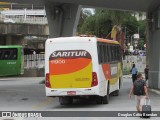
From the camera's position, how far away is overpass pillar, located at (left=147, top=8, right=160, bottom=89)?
34344 mm

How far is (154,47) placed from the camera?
35656 mm

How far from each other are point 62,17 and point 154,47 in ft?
34.2

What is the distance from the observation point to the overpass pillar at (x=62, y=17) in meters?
Result: 42.2

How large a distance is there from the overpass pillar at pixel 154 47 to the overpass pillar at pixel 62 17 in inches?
302

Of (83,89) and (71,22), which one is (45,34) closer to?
(71,22)

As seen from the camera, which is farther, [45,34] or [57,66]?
[45,34]

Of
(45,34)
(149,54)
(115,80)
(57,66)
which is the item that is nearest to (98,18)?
(45,34)

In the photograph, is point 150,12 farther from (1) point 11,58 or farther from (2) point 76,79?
(1) point 11,58

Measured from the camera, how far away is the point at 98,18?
87.2 m

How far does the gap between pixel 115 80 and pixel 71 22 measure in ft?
49.9

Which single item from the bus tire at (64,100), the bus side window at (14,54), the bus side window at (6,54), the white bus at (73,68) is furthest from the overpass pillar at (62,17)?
the white bus at (73,68)

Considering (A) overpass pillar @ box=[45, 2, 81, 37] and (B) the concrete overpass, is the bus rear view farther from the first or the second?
(A) overpass pillar @ box=[45, 2, 81, 37]

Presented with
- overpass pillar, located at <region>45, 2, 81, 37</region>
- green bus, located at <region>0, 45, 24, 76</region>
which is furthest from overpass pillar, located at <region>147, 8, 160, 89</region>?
green bus, located at <region>0, 45, 24, 76</region>

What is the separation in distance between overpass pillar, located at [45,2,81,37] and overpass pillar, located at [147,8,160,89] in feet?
25.2
